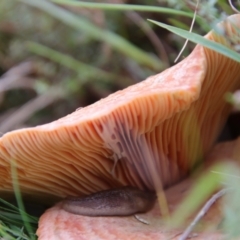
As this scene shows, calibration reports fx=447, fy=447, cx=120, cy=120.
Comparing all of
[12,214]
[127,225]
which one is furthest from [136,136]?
[12,214]

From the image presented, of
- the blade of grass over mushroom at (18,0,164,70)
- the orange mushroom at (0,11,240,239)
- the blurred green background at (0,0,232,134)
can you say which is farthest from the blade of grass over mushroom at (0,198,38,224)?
the blade of grass over mushroom at (18,0,164,70)

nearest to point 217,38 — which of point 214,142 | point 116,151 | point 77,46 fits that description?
point 116,151

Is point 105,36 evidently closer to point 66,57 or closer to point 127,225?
point 66,57

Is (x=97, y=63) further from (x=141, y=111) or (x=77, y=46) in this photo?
(x=141, y=111)

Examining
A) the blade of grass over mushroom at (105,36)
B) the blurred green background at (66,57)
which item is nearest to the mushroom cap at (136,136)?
the blade of grass over mushroom at (105,36)

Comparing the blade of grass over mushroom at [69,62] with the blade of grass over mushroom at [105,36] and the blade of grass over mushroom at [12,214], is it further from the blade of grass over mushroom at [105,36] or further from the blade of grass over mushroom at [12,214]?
the blade of grass over mushroom at [12,214]

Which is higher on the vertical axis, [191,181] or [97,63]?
[97,63]

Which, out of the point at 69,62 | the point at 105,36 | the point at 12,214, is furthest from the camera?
the point at 69,62
